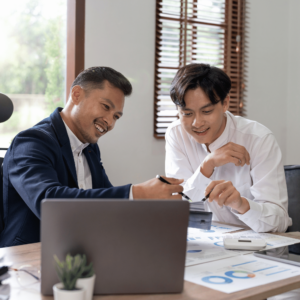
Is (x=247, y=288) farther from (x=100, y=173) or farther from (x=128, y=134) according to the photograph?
(x=128, y=134)

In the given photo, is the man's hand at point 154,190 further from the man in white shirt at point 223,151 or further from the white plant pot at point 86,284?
the white plant pot at point 86,284

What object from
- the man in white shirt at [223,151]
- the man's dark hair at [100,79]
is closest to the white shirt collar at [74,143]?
the man's dark hair at [100,79]

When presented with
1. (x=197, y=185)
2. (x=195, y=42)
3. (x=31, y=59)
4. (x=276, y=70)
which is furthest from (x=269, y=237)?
(x=276, y=70)

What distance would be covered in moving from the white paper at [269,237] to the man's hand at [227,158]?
0.36 meters

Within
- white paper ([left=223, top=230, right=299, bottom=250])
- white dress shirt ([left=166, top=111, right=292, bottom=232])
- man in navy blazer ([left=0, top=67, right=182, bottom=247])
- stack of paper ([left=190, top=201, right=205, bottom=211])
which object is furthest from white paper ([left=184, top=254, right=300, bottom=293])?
stack of paper ([left=190, top=201, right=205, bottom=211])

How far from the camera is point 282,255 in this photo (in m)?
1.19

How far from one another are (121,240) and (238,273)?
14.1 inches

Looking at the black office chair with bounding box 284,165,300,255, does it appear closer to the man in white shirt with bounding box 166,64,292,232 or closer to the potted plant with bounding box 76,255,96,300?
the man in white shirt with bounding box 166,64,292,232

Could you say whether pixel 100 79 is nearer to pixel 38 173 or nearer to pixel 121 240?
pixel 38 173

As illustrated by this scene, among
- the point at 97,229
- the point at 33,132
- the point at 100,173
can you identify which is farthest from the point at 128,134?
the point at 97,229

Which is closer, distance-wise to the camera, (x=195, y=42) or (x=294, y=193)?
(x=294, y=193)

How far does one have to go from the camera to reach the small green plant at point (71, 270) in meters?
0.71

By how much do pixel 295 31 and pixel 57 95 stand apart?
2.31m

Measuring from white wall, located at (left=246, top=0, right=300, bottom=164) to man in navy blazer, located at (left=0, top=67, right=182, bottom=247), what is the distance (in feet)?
6.78
